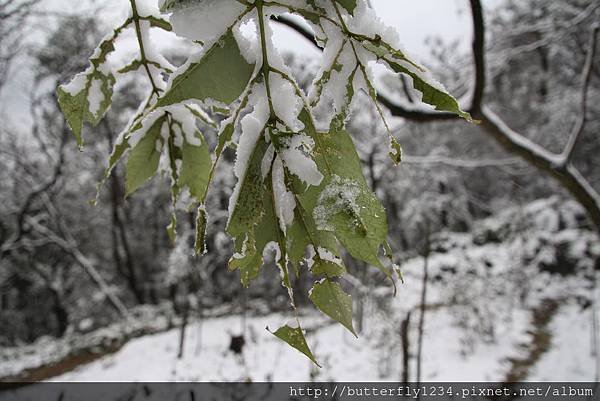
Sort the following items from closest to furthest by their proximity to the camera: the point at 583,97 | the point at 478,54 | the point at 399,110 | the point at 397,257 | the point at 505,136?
the point at 478,54 < the point at 399,110 < the point at 505,136 < the point at 583,97 < the point at 397,257

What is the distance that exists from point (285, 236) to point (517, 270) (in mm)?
8052

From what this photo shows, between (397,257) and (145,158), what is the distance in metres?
8.52

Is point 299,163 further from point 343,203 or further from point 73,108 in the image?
point 73,108

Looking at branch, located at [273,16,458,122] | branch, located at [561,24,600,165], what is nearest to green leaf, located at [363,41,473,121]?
branch, located at [273,16,458,122]

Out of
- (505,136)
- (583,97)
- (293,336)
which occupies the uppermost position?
(583,97)

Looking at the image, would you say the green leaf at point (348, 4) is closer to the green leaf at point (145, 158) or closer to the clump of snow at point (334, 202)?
the clump of snow at point (334, 202)

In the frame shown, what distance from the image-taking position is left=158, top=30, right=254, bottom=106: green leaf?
11.0 inches

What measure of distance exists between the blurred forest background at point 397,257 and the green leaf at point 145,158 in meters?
0.02

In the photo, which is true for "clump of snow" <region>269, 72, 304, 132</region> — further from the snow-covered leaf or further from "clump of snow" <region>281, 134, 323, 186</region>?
the snow-covered leaf

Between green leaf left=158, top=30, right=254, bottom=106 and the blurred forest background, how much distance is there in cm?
21

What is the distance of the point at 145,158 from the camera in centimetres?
46

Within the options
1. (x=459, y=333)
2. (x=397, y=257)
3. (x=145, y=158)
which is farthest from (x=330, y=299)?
(x=397, y=257)

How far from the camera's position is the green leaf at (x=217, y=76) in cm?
28

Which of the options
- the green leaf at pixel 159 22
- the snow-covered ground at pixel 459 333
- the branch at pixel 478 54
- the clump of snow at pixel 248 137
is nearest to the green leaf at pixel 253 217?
the clump of snow at pixel 248 137
